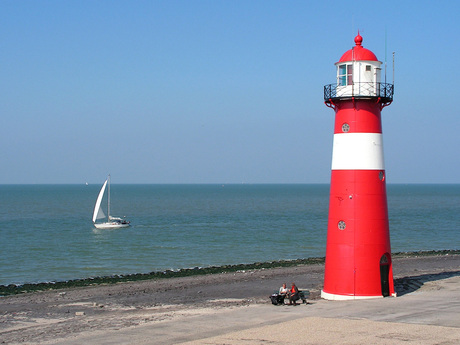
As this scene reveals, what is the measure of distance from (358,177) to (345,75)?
3.63 m

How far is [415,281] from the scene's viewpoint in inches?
1069

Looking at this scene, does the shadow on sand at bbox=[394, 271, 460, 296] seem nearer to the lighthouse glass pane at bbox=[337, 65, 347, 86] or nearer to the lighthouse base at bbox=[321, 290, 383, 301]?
the lighthouse base at bbox=[321, 290, 383, 301]

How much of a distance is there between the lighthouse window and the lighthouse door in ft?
20.7

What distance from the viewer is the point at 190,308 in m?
23.0

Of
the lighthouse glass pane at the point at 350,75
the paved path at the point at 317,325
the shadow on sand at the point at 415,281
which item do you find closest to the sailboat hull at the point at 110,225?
the shadow on sand at the point at 415,281

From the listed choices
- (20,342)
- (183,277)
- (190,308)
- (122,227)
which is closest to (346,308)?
(190,308)

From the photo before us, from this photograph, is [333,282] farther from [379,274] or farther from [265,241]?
[265,241]

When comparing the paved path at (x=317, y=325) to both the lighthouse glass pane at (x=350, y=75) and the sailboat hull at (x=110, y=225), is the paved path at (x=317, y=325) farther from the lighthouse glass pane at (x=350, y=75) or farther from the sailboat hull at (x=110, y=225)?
the sailboat hull at (x=110, y=225)

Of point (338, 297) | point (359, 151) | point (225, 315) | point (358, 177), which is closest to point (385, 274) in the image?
point (338, 297)

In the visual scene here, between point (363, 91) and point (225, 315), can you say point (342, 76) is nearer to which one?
point (363, 91)

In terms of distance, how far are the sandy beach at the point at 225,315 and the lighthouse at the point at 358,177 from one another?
41.0 inches

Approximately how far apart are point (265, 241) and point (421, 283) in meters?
31.1

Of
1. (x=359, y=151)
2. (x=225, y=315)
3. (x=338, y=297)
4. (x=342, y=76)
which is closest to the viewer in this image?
(x=225, y=315)

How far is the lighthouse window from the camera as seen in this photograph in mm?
21359
